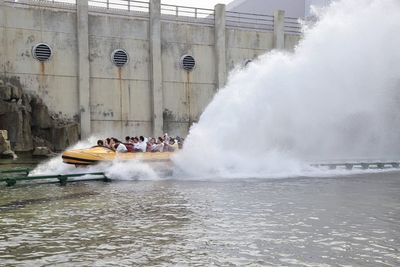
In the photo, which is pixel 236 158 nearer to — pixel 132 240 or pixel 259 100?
pixel 259 100

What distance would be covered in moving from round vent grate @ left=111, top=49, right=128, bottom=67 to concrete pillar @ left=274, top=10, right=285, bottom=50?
986 centimetres

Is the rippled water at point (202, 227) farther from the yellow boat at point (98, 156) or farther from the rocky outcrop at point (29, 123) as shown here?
the rocky outcrop at point (29, 123)

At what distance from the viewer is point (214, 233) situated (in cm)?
711

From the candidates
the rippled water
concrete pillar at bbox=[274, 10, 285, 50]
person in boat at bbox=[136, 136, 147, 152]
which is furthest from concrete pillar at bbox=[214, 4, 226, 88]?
the rippled water

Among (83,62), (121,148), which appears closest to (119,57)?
(83,62)

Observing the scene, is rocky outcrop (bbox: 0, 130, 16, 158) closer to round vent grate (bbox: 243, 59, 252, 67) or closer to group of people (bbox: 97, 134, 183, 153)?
group of people (bbox: 97, 134, 183, 153)

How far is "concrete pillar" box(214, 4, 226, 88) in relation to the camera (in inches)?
1121

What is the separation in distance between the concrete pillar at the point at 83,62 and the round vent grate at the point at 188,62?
5521 millimetres

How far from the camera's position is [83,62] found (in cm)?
2503

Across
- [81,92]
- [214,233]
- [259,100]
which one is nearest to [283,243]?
[214,233]

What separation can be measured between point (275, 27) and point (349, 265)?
2670 centimetres

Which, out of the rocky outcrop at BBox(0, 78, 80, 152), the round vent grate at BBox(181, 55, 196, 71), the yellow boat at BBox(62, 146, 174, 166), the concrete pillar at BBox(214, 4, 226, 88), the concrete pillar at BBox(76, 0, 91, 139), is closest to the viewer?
the yellow boat at BBox(62, 146, 174, 166)

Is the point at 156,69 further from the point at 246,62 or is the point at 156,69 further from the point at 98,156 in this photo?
the point at 98,156

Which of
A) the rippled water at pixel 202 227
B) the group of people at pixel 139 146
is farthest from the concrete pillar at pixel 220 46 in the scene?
the rippled water at pixel 202 227
